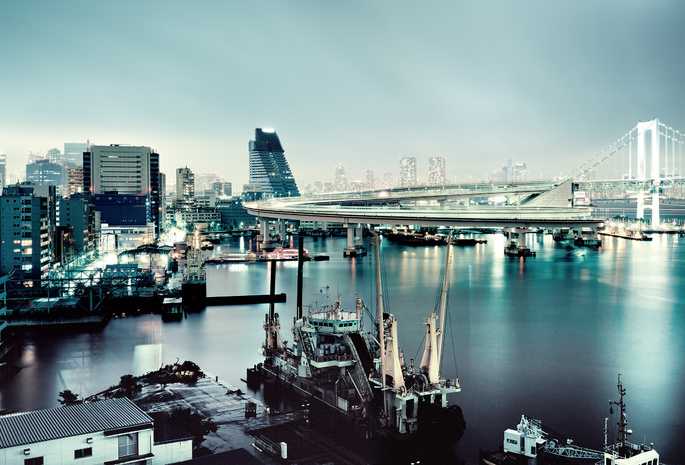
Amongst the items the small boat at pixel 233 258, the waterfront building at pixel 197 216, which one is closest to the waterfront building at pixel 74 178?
the waterfront building at pixel 197 216

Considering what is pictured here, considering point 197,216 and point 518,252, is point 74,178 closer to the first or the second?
point 197,216

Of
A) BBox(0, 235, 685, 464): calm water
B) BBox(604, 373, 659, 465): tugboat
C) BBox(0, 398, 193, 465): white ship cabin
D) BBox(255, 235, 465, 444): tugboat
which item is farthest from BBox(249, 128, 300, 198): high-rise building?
BBox(0, 398, 193, 465): white ship cabin

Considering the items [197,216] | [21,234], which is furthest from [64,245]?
[197,216]

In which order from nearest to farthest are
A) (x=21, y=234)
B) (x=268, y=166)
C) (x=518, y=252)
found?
(x=21, y=234)
(x=518, y=252)
(x=268, y=166)

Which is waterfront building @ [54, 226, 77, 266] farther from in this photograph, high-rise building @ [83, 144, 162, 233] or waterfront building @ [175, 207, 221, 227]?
waterfront building @ [175, 207, 221, 227]

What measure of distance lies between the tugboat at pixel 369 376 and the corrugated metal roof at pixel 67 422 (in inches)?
79.5

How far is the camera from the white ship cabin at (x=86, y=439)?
349 centimetres

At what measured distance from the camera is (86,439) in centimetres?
357

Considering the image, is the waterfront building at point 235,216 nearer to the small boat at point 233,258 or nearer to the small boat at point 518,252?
the small boat at point 233,258

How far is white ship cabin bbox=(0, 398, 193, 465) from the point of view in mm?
3486

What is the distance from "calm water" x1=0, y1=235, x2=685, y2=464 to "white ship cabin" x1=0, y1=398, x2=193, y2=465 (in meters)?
2.38

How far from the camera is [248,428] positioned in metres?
5.29

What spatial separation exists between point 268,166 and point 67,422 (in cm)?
4571

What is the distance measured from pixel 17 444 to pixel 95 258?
53.3 ft
